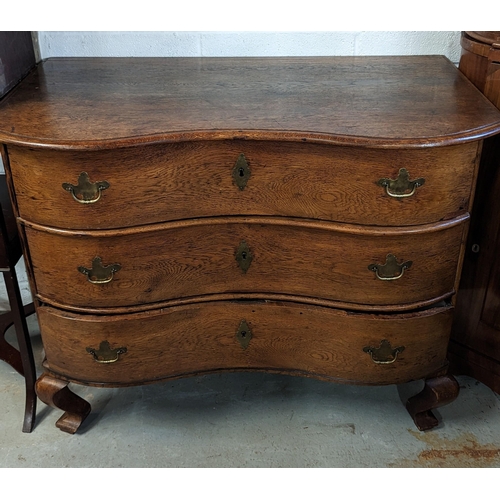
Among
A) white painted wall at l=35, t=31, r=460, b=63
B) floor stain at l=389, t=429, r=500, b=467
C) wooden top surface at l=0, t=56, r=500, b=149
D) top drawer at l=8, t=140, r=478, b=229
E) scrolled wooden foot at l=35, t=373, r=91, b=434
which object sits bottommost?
floor stain at l=389, t=429, r=500, b=467

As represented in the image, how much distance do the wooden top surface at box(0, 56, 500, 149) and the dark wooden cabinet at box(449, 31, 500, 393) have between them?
7 cm

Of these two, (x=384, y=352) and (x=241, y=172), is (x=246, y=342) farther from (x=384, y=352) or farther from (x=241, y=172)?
(x=241, y=172)

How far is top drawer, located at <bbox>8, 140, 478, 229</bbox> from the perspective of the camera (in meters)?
1.56

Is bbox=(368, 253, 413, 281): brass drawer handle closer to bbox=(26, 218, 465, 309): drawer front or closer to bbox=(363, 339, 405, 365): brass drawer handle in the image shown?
bbox=(26, 218, 465, 309): drawer front

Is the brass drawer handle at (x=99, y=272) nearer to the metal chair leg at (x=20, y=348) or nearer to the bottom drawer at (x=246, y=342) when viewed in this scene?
the bottom drawer at (x=246, y=342)

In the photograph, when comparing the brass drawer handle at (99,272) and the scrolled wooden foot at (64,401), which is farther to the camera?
the scrolled wooden foot at (64,401)

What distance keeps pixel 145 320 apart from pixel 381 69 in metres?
1.07

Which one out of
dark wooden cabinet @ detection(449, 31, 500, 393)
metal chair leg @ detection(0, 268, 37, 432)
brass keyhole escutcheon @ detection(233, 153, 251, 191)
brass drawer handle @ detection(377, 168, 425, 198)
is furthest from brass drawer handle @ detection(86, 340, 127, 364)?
dark wooden cabinet @ detection(449, 31, 500, 393)

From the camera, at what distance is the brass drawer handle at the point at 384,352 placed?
183 centimetres

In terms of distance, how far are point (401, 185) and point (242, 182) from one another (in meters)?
0.40

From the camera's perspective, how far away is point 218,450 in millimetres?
1991

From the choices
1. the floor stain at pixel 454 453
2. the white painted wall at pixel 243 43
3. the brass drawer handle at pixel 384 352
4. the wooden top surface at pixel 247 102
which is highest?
the white painted wall at pixel 243 43

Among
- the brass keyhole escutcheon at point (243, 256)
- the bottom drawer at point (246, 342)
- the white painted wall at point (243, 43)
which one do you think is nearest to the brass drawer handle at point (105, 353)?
the bottom drawer at point (246, 342)

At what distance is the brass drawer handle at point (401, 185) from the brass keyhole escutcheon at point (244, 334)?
58 centimetres
